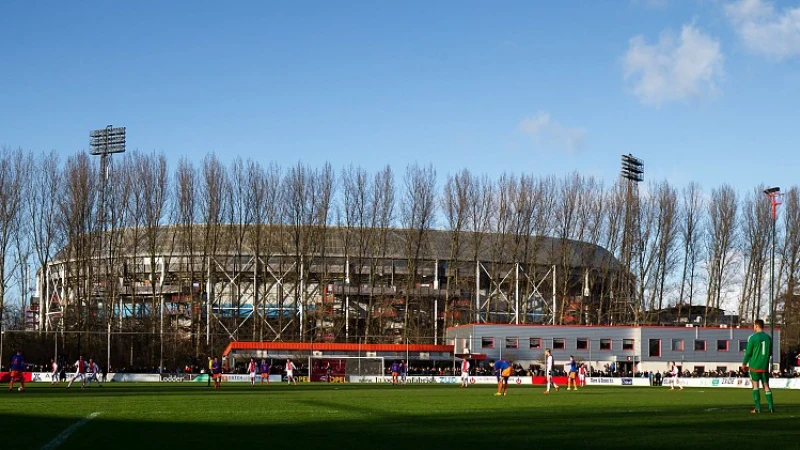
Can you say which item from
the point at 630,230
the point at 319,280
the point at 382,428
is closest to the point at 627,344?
the point at 630,230

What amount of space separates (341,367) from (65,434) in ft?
216

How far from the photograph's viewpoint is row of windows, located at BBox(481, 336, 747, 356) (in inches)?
3676

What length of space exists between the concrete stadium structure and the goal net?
1410cm

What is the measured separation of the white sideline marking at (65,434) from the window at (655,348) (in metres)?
80.5

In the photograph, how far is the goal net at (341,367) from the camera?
80.0 metres

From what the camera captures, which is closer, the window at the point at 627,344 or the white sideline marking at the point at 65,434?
the white sideline marking at the point at 65,434

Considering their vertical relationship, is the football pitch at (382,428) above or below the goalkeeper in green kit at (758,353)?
below

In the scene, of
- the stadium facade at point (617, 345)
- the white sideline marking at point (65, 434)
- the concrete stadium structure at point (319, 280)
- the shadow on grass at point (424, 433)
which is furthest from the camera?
the concrete stadium structure at point (319, 280)

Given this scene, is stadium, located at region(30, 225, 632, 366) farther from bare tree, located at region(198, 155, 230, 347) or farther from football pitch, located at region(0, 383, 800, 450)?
football pitch, located at region(0, 383, 800, 450)

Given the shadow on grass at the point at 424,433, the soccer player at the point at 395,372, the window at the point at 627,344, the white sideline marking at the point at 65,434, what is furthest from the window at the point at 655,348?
the white sideline marking at the point at 65,434

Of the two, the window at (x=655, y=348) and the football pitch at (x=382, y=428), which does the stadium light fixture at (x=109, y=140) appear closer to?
the window at (x=655, y=348)

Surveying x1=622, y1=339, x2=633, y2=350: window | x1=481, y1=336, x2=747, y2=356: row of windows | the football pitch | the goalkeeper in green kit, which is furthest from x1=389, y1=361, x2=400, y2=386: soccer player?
the goalkeeper in green kit

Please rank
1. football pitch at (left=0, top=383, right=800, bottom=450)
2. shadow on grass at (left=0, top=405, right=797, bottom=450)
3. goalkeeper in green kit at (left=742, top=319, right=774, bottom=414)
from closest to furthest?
shadow on grass at (left=0, top=405, right=797, bottom=450), football pitch at (left=0, top=383, right=800, bottom=450), goalkeeper in green kit at (left=742, top=319, right=774, bottom=414)

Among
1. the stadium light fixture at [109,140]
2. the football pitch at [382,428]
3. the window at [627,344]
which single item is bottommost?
the window at [627,344]
